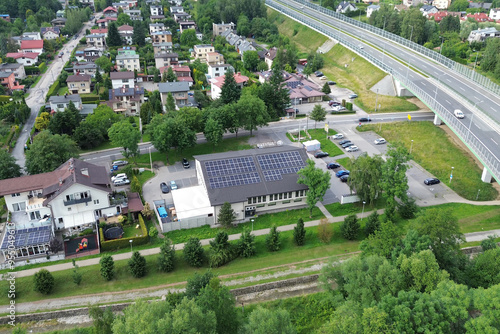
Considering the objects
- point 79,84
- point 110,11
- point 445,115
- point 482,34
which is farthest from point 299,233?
point 110,11

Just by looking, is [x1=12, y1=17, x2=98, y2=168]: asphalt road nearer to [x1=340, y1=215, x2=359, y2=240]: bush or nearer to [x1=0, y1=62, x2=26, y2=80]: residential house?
[x1=0, y1=62, x2=26, y2=80]: residential house

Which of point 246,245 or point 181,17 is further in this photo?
point 181,17

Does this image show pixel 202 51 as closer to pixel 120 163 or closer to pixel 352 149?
pixel 120 163

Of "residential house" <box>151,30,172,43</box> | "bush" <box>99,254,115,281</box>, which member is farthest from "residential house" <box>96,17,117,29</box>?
"bush" <box>99,254,115,281</box>

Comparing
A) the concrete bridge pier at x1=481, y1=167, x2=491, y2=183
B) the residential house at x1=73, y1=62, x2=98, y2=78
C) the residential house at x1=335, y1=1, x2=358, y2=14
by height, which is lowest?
the concrete bridge pier at x1=481, y1=167, x2=491, y2=183

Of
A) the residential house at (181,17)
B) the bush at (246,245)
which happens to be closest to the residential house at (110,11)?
the residential house at (181,17)

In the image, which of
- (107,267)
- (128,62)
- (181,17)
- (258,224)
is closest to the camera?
(107,267)

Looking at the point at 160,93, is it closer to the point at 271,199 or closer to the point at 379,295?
the point at 271,199
